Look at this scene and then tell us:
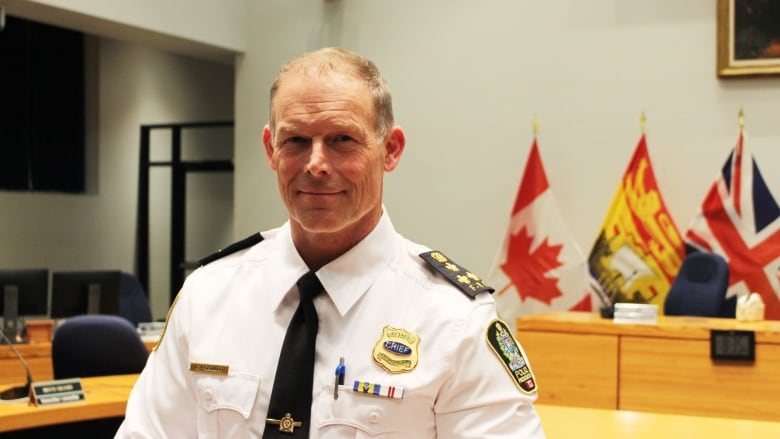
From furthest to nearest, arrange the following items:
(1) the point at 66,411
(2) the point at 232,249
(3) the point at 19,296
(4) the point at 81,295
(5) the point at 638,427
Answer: (4) the point at 81,295, (3) the point at 19,296, (1) the point at 66,411, (5) the point at 638,427, (2) the point at 232,249

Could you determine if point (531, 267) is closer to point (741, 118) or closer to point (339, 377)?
point (741, 118)

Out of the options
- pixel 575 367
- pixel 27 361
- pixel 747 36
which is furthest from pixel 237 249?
pixel 747 36

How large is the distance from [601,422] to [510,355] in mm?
1324

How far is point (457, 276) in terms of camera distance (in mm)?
1541

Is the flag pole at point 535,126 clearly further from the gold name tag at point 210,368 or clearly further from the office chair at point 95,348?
the gold name tag at point 210,368

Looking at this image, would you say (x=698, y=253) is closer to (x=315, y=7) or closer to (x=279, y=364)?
(x=315, y=7)

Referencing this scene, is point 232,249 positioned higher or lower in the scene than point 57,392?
higher

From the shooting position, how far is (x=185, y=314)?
1.61 metres

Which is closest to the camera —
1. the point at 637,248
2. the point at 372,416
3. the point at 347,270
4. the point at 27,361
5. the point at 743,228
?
the point at 372,416

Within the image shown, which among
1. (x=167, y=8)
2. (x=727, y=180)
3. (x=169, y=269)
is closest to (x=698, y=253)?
(x=727, y=180)

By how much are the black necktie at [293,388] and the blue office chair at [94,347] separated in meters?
3.00

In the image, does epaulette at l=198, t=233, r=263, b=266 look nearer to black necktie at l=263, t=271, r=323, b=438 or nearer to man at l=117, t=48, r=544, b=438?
man at l=117, t=48, r=544, b=438

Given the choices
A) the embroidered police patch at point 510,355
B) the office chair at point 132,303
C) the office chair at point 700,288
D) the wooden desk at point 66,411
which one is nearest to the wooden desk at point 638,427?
the embroidered police patch at point 510,355

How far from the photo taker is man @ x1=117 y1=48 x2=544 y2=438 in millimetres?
1441
